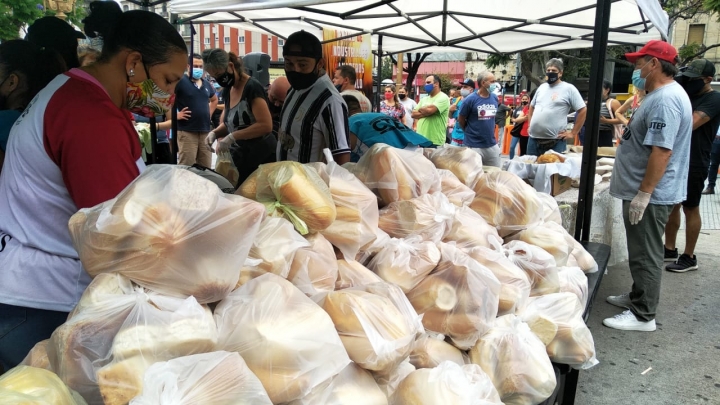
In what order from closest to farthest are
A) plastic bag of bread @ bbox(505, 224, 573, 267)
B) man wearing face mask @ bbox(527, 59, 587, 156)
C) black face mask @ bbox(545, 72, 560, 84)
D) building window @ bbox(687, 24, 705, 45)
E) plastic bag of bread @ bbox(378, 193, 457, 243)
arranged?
plastic bag of bread @ bbox(378, 193, 457, 243) → plastic bag of bread @ bbox(505, 224, 573, 267) → man wearing face mask @ bbox(527, 59, 587, 156) → black face mask @ bbox(545, 72, 560, 84) → building window @ bbox(687, 24, 705, 45)


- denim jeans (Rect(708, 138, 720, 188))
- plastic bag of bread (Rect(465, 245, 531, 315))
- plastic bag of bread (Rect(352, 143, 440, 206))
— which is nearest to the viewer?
plastic bag of bread (Rect(465, 245, 531, 315))

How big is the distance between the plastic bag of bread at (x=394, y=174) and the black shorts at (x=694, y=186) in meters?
4.09

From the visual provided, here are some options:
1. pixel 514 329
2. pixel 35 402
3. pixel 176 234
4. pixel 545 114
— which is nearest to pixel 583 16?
pixel 545 114

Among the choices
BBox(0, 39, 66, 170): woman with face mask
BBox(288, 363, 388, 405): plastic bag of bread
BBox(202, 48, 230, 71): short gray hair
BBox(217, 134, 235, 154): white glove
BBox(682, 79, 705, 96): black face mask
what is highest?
BBox(202, 48, 230, 71): short gray hair

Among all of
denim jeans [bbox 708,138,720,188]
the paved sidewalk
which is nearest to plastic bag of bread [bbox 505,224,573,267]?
the paved sidewalk

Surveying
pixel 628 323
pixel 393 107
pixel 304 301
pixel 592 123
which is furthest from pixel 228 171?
pixel 393 107

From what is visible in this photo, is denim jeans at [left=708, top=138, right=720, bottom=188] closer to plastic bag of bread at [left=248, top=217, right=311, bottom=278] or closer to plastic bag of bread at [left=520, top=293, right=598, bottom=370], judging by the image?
plastic bag of bread at [left=520, top=293, right=598, bottom=370]

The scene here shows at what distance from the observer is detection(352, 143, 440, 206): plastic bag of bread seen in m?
2.16

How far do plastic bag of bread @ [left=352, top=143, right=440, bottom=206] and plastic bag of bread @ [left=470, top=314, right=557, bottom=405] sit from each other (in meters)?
0.67

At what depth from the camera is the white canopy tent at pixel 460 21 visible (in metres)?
5.37

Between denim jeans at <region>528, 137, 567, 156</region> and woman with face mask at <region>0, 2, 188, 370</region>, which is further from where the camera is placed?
denim jeans at <region>528, 137, 567, 156</region>

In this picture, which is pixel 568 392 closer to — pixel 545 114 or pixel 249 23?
pixel 545 114

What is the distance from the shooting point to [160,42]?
156cm

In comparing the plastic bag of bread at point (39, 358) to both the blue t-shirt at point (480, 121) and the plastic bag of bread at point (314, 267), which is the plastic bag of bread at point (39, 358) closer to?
the plastic bag of bread at point (314, 267)
